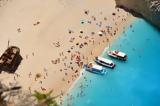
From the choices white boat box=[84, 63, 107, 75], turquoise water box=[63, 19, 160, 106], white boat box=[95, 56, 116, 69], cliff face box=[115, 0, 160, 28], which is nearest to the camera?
turquoise water box=[63, 19, 160, 106]

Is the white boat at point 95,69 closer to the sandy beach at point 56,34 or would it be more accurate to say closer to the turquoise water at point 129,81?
the turquoise water at point 129,81

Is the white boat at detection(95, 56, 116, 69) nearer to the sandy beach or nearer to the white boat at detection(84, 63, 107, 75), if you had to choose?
the white boat at detection(84, 63, 107, 75)

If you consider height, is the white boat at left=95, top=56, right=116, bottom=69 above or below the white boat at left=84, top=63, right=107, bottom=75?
above

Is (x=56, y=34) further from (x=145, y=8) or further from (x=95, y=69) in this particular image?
(x=145, y=8)

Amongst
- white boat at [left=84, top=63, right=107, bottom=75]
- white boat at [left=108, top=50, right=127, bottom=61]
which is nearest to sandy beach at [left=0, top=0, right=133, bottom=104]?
white boat at [left=84, top=63, right=107, bottom=75]

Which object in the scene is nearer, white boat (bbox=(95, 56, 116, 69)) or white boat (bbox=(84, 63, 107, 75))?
white boat (bbox=(84, 63, 107, 75))

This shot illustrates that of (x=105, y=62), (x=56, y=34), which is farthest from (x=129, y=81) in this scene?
(x=56, y=34)
